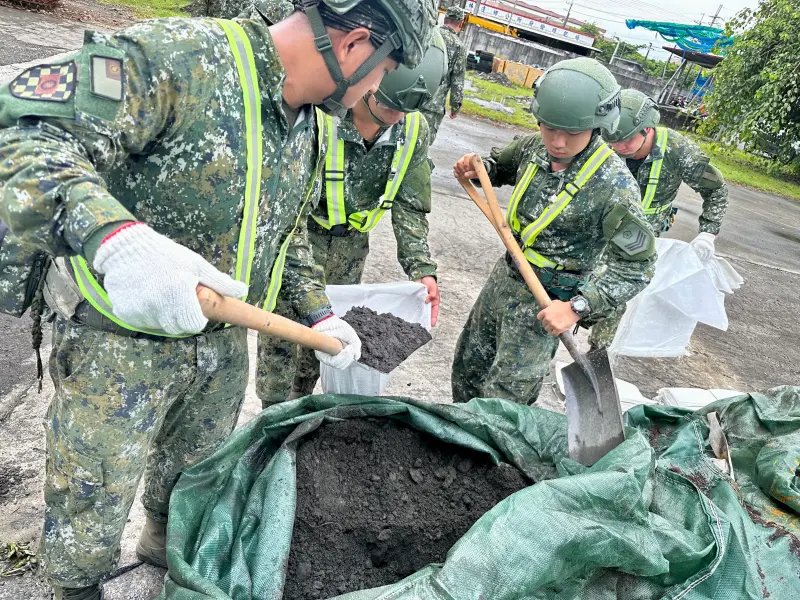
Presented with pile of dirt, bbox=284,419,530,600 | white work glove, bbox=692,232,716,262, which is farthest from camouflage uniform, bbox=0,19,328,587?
white work glove, bbox=692,232,716,262

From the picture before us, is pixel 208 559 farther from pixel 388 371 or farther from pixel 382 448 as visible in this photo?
pixel 388 371

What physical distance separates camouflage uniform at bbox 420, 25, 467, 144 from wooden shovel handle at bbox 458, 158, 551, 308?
2.72 meters

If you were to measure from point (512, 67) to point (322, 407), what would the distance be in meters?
21.5

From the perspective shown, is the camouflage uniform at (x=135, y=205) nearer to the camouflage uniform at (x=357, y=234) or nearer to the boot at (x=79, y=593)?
the boot at (x=79, y=593)

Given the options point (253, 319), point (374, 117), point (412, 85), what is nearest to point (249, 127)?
point (253, 319)

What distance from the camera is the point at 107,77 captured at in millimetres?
1163

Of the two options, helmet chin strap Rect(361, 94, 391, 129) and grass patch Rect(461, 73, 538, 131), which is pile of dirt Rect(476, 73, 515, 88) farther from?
helmet chin strap Rect(361, 94, 391, 129)

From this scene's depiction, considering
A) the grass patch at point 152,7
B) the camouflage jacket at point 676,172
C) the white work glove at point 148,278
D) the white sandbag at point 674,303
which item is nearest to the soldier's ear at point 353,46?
the white work glove at point 148,278

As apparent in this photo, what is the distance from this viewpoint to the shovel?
2.07 m

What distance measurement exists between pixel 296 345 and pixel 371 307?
1.34ft

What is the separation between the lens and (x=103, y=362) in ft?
4.82

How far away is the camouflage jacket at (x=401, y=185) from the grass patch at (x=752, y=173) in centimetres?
1210

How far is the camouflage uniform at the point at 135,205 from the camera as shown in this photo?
1080 millimetres

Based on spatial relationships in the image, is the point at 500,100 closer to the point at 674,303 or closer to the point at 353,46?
the point at 674,303
